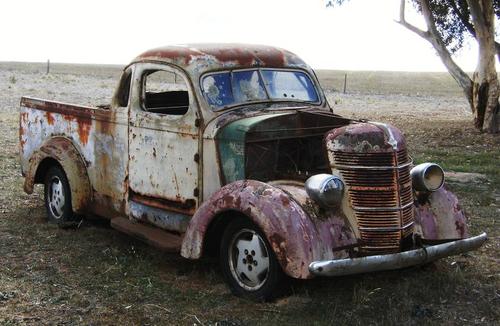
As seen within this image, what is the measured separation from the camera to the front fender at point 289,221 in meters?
4.68

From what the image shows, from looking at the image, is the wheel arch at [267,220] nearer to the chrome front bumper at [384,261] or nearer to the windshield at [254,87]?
the chrome front bumper at [384,261]

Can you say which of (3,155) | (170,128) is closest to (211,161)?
(170,128)

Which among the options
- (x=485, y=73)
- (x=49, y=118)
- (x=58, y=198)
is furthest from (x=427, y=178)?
(x=485, y=73)

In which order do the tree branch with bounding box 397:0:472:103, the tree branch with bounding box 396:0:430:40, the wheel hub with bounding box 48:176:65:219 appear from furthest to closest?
the tree branch with bounding box 396:0:430:40 → the tree branch with bounding box 397:0:472:103 → the wheel hub with bounding box 48:176:65:219

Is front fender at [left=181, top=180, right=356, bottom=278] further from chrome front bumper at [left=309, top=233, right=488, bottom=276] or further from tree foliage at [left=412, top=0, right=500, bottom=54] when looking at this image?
tree foliage at [left=412, top=0, right=500, bottom=54]

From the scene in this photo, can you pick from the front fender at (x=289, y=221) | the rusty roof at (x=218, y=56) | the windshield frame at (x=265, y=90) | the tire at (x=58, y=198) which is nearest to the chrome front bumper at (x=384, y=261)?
the front fender at (x=289, y=221)

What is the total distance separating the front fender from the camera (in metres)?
4.68

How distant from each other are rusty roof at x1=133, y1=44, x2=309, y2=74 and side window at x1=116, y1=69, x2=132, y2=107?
190 millimetres

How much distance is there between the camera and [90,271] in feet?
19.5

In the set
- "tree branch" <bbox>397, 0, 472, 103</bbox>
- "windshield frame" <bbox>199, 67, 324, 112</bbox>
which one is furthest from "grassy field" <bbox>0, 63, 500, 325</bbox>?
"tree branch" <bbox>397, 0, 472, 103</bbox>

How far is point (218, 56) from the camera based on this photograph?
614 centimetres

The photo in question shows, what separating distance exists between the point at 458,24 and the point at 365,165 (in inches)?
696

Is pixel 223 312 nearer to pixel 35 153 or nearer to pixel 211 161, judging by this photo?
pixel 211 161

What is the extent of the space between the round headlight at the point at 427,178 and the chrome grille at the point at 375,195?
595 mm
